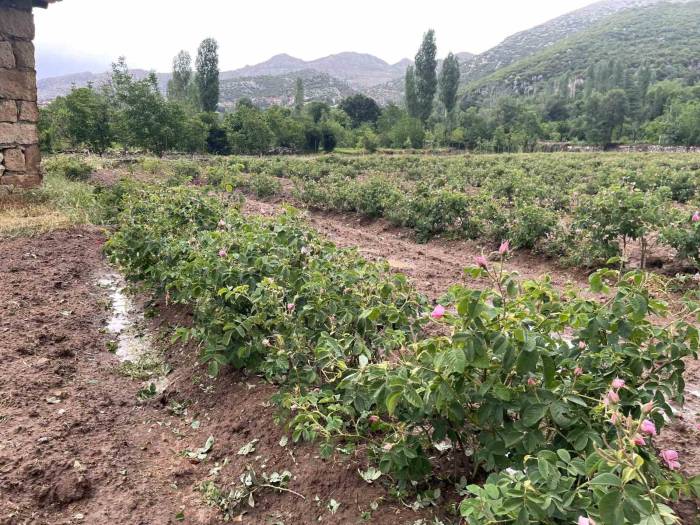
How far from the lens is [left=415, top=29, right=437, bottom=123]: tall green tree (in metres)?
53.6

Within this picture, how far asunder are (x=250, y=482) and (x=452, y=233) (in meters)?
7.32

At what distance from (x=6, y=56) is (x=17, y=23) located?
0.60 m

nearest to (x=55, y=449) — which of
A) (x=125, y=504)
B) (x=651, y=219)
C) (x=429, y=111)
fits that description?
(x=125, y=504)

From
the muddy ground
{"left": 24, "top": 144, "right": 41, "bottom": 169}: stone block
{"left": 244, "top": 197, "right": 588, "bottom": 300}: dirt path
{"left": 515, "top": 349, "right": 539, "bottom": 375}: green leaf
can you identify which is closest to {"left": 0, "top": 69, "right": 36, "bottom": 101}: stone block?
{"left": 24, "top": 144, "right": 41, "bottom": 169}: stone block

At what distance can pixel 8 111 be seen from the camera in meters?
8.09

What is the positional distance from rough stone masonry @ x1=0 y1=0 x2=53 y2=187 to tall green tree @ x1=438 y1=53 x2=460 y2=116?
173 ft

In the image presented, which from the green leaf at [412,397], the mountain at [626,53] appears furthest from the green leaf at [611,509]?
the mountain at [626,53]

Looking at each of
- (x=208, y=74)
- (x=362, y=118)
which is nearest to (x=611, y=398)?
(x=208, y=74)

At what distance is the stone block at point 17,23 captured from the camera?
8.00m

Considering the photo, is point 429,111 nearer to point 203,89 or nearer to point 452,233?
point 203,89

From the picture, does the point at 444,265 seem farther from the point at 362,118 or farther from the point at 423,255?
the point at 362,118

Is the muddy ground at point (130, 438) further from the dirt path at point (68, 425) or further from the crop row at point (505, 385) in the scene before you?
the crop row at point (505, 385)

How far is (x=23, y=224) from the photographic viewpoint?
6.98 m

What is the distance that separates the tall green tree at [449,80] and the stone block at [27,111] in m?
52.9
